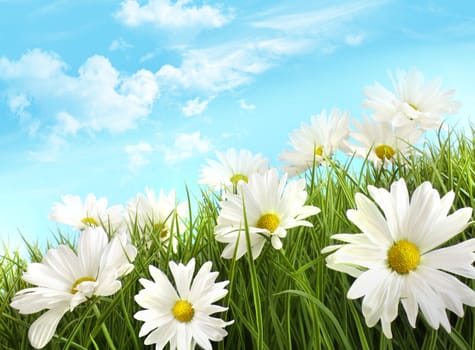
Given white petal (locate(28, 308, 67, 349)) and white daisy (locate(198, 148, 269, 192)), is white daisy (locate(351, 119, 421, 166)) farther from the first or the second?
white petal (locate(28, 308, 67, 349))

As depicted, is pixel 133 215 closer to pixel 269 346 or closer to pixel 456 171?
pixel 269 346

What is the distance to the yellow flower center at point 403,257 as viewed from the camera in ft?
2.00

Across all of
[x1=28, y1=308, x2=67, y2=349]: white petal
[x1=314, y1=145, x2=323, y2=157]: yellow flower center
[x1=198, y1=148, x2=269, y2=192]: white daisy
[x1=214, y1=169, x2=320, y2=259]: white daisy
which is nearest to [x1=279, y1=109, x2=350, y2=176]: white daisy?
[x1=314, y1=145, x2=323, y2=157]: yellow flower center

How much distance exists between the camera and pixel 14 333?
1.01 m

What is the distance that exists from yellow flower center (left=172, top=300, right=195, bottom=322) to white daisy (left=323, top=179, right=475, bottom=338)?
→ 0.67ft

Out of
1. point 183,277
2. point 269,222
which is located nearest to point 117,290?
point 183,277

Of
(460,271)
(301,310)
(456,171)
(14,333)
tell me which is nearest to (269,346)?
(301,310)

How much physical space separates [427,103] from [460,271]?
62cm

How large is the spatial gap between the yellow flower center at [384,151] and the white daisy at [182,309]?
1.76 ft

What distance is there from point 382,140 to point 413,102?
0.32ft

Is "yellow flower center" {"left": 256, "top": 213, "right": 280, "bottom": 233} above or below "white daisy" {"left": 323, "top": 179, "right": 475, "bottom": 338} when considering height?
above

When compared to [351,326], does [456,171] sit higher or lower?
higher

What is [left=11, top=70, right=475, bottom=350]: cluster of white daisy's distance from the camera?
580 millimetres

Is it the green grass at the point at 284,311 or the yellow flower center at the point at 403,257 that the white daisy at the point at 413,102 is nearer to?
the green grass at the point at 284,311
